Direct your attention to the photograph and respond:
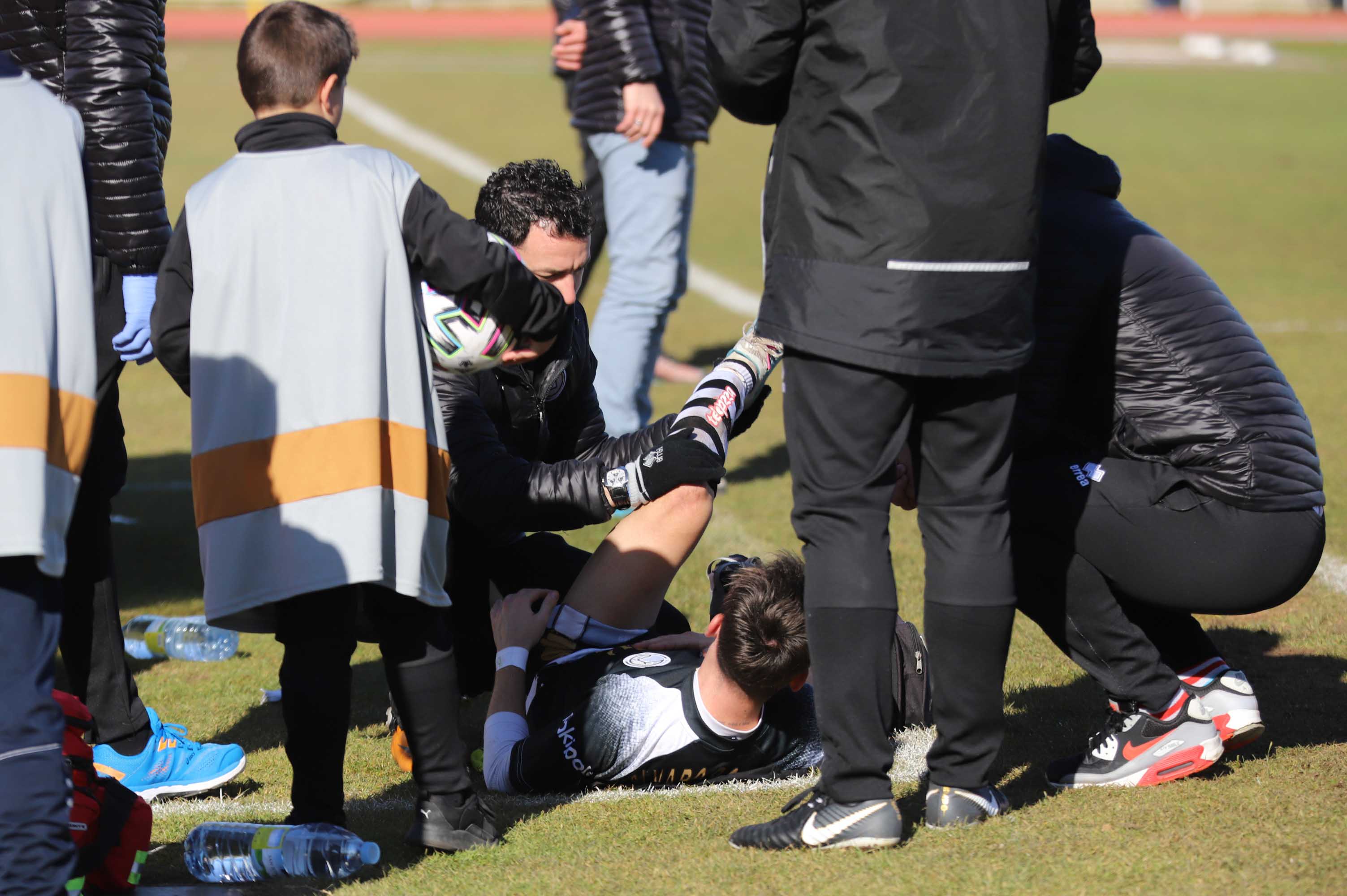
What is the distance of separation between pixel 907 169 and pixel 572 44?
376 centimetres

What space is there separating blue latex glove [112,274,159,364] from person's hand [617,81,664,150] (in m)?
2.80

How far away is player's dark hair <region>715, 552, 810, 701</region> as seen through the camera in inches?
122

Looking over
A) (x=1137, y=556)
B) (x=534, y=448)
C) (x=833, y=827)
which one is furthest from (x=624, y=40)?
(x=833, y=827)

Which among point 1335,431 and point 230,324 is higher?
point 230,324

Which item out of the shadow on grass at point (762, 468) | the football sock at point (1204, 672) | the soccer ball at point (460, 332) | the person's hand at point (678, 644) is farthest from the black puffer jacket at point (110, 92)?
the shadow on grass at point (762, 468)

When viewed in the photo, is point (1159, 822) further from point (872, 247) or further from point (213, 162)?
point (213, 162)

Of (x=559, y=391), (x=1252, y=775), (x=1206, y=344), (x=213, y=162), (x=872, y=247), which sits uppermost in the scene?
(x=872, y=247)

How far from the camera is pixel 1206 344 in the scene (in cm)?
315

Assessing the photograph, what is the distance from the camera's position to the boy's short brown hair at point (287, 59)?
8.92ft

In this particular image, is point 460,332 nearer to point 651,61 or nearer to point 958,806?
point 958,806

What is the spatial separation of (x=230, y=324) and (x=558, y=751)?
1217mm

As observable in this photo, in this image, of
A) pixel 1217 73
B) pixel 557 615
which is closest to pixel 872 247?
pixel 557 615

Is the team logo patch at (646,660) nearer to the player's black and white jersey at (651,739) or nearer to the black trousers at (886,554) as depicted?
the player's black and white jersey at (651,739)

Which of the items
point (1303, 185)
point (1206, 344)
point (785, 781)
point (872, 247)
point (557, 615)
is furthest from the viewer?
point (1303, 185)
